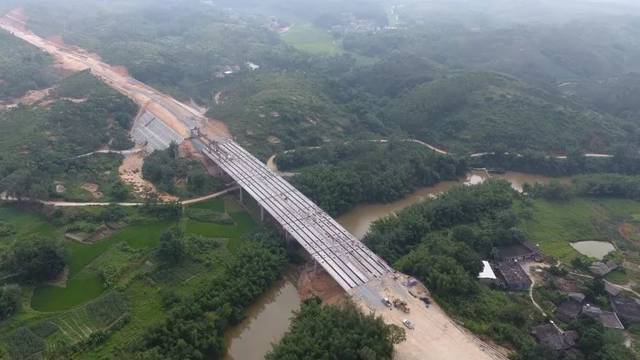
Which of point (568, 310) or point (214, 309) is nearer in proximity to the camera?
point (214, 309)

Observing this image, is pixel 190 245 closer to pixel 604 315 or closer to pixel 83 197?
Answer: pixel 83 197

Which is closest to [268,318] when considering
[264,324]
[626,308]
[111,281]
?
[264,324]

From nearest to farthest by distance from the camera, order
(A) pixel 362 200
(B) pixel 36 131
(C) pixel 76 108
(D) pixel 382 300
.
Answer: (D) pixel 382 300 < (A) pixel 362 200 < (B) pixel 36 131 < (C) pixel 76 108

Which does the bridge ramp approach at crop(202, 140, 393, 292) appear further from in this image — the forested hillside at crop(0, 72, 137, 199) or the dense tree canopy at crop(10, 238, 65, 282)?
the dense tree canopy at crop(10, 238, 65, 282)

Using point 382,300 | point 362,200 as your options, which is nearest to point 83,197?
point 362,200

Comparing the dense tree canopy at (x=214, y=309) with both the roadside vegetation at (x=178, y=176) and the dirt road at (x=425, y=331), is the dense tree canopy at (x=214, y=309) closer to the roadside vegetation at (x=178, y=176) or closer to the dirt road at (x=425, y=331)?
the dirt road at (x=425, y=331)

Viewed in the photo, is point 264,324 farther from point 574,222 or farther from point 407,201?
point 574,222
